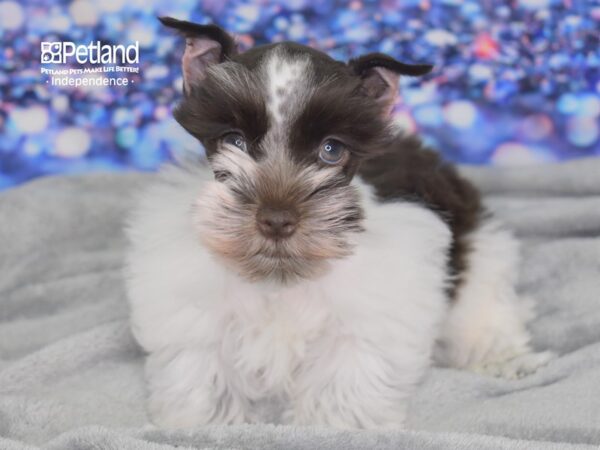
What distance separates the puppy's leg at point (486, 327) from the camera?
3.47 meters

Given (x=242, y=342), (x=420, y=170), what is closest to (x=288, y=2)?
(x=420, y=170)

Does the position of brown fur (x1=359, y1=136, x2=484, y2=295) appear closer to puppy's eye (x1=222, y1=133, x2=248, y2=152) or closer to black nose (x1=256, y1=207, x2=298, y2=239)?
puppy's eye (x1=222, y1=133, x2=248, y2=152)

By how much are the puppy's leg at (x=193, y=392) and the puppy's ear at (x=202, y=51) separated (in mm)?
962

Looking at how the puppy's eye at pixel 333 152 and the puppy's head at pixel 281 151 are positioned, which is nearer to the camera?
the puppy's head at pixel 281 151

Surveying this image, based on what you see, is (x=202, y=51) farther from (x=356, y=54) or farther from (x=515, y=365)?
(x=356, y=54)

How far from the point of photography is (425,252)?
10.1 feet

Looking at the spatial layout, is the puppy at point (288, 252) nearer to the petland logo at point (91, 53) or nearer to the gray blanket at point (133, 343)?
the gray blanket at point (133, 343)

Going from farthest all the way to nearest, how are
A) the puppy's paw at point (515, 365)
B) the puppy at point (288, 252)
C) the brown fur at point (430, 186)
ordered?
the puppy's paw at point (515, 365) < the brown fur at point (430, 186) < the puppy at point (288, 252)

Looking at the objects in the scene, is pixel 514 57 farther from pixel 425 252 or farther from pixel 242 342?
pixel 242 342

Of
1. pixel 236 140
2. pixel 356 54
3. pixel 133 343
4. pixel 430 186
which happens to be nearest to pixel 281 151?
pixel 236 140

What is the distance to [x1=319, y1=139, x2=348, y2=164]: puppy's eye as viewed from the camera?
104 inches

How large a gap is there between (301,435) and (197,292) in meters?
0.64

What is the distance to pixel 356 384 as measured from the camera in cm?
289

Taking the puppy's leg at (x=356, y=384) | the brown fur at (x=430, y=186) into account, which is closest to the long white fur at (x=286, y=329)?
the puppy's leg at (x=356, y=384)
